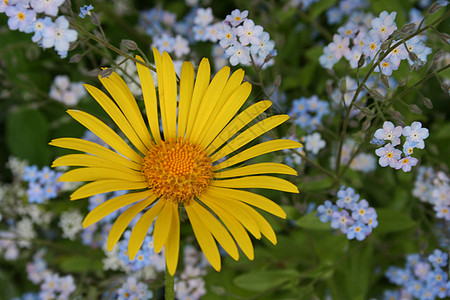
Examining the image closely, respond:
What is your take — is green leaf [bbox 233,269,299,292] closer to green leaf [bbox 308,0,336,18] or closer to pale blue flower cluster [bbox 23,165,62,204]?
pale blue flower cluster [bbox 23,165,62,204]

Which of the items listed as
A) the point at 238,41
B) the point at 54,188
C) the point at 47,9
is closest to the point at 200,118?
the point at 238,41

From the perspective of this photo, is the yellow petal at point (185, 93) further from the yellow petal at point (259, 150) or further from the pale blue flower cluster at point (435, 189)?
the pale blue flower cluster at point (435, 189)

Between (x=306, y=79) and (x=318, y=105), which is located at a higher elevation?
(x=306, y=79)

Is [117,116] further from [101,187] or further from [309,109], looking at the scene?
[309,109]

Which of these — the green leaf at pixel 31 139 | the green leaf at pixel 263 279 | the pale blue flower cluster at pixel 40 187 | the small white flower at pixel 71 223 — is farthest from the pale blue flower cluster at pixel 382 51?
the green leaf at pixel 31 139

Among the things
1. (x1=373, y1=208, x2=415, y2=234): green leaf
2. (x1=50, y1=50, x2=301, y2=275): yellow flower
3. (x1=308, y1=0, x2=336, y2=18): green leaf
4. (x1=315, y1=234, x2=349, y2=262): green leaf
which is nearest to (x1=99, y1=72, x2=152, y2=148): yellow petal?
(x1=50, y1=50, x2=301, y2=275): yellow flower

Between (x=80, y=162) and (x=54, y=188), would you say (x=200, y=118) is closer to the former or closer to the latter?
(x=80, y=162)
